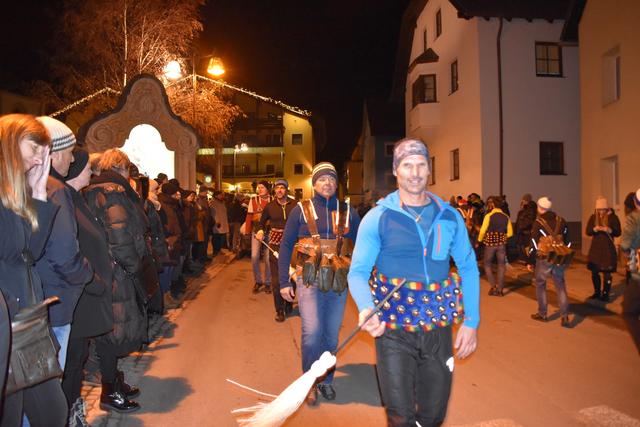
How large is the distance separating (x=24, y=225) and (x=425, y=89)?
27.7m

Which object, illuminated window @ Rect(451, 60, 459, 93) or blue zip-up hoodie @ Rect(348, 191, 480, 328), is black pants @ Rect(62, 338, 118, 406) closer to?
blue zip-up hoodie @ Rect(348, 191, 480, 328)

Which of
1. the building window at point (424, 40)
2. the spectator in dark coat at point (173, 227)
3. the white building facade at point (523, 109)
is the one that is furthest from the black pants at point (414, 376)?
the building window at point (424, 40)

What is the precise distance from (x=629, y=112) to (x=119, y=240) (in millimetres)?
14790

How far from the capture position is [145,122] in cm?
1477

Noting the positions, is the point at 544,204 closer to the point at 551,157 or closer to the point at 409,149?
the point at 409,149

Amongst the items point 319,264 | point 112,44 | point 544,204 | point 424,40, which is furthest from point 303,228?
point 424,40

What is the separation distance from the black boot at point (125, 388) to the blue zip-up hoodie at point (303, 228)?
1633mm

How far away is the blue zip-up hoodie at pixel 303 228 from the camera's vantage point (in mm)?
5320

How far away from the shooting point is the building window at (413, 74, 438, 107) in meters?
28.4

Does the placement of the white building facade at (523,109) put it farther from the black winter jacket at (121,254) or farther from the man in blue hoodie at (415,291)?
the man in blue hoodie at (415,291)

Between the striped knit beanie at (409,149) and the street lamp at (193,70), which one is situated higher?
the street lamp at (193,70)

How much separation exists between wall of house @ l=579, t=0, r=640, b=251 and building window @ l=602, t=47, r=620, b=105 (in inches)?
2.4

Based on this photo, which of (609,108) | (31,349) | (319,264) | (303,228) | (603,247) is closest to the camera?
(31,349)

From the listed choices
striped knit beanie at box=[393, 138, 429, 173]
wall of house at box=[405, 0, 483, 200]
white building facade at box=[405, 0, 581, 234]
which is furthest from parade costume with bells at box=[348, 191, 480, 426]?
wall of house at box=[405, 0, 483, 200]
